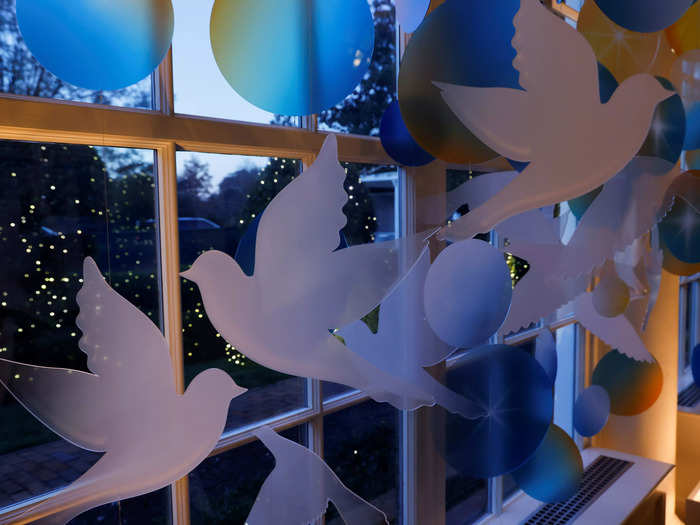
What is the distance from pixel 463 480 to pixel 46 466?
0.95 meters

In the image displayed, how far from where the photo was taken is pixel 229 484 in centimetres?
98

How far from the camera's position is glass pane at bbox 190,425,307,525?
95 centimetres

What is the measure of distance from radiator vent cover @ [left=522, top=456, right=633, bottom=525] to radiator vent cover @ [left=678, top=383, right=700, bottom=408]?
0.73 m

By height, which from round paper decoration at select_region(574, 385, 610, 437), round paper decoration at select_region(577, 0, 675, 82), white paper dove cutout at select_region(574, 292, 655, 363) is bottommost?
round paper decoration at select_region(574, 385, 610, 437)

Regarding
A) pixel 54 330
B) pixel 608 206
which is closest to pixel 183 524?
pixel 54 330

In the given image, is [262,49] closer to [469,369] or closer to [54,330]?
[54,330]

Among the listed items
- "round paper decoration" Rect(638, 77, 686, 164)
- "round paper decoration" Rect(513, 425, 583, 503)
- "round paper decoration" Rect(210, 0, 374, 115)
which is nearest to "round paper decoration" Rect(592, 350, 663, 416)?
"round paper decoration" Rect(513, 425, 583, 503)

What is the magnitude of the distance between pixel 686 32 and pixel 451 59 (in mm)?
1074

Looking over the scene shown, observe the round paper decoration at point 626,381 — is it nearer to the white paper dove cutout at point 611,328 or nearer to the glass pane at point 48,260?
the white paper dove cutout at point 611,328

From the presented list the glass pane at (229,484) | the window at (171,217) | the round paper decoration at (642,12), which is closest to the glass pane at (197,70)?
the window at (171,217)

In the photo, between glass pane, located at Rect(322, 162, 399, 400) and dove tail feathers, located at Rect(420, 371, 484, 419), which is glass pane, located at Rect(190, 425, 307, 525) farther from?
dove tail feathers, located at Rect(420, 371, 484, 419)

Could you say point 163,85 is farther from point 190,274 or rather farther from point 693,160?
point 693,160

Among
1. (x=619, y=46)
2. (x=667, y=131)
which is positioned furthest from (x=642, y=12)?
(x=667, y=131)

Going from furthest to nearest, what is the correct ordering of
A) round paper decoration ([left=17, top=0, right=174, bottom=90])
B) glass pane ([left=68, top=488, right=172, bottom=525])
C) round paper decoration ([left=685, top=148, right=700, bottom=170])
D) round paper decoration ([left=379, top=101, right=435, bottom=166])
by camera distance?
round paper decoration ([left=685, top=148, right=700, bottom=170]) → round paper decoration ([left=379, top=101, right=435, bottom=166]) → glass pane ([left=68, top=488, right=172, bottom=525]) → round paper decoration ([left=17, top=0, right=174, bottom=90])
